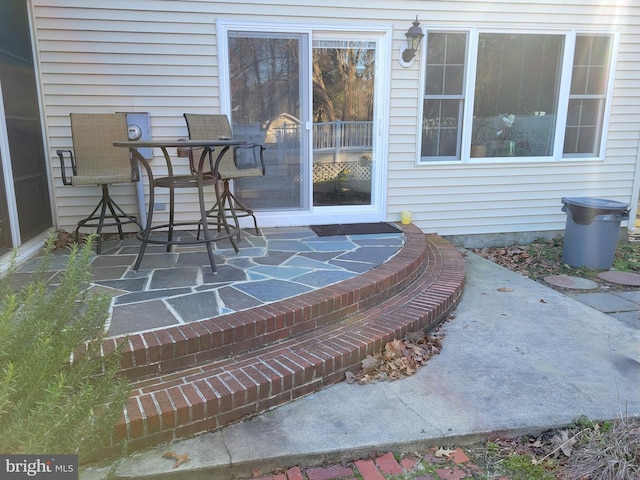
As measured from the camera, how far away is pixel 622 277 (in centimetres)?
425

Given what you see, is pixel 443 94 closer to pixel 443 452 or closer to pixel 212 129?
pixel 212 129

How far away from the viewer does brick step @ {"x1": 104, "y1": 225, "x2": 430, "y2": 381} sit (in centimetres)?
209

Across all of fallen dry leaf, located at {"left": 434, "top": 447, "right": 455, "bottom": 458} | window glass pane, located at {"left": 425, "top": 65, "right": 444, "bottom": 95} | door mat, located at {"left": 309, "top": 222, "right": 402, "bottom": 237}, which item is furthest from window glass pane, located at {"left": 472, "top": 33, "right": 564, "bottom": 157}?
fallen dry leaf, located at {"left": 434, "top": 447, "right": 455, "bottom": 458}

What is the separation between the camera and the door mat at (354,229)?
4.36 metres

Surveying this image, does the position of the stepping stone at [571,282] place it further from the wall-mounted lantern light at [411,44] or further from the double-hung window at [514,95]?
the wall-mounted lantern light at [411,44]

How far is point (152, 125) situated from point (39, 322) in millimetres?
3204

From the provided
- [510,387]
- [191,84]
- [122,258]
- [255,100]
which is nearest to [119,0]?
[191,84]

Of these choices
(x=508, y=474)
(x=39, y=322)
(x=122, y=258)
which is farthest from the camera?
(x=122, y=258)

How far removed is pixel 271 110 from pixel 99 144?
5.30 ft

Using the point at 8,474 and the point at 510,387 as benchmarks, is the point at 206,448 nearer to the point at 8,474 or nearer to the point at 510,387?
the point at 8,474

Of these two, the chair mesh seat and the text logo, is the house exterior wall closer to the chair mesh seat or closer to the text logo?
the chair mesh seat

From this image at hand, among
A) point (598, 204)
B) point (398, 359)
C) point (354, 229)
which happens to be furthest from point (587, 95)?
point (398, 359)

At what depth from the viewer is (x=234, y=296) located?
270cm

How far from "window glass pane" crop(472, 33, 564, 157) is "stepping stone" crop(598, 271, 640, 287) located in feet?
5.21
